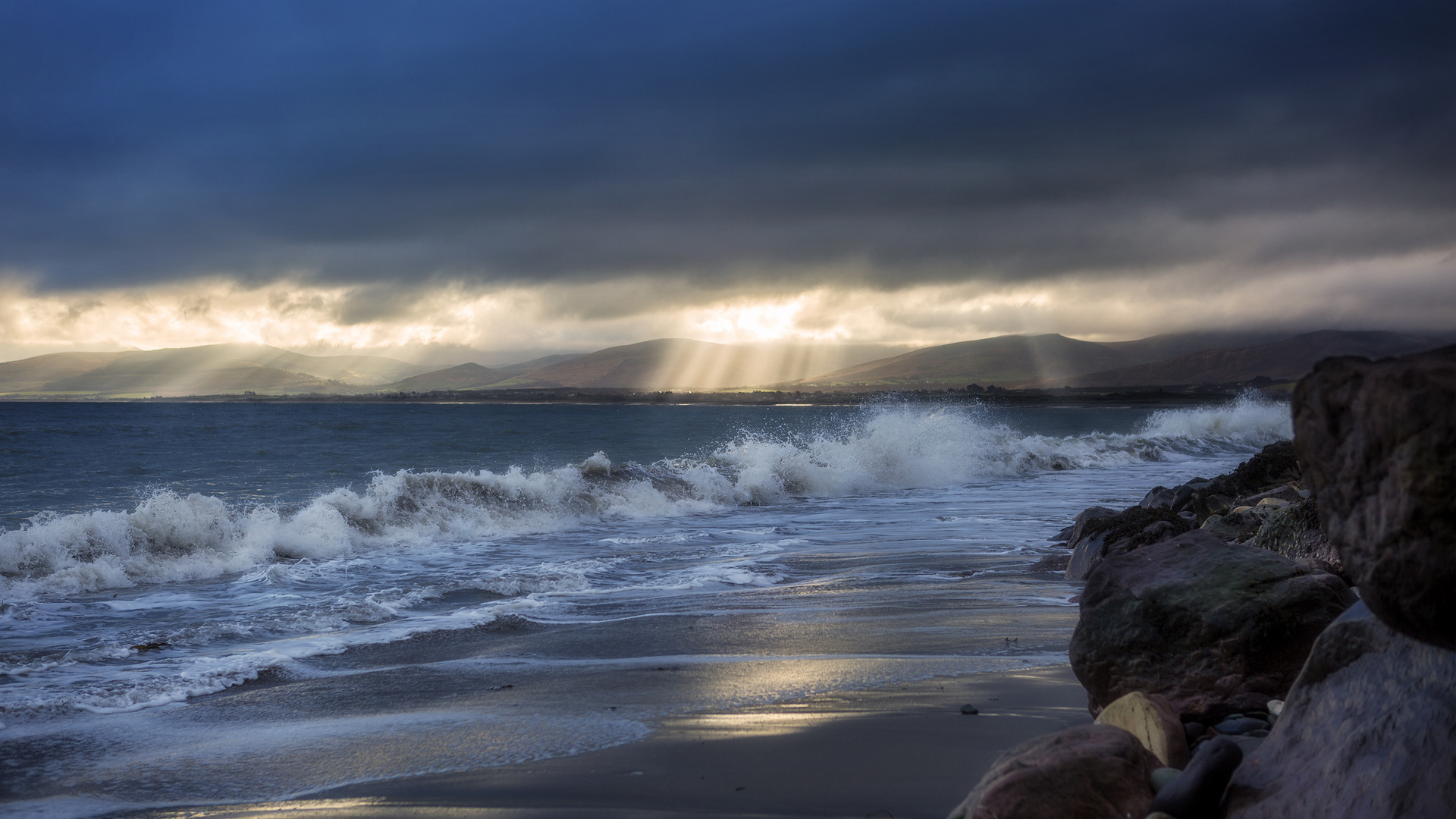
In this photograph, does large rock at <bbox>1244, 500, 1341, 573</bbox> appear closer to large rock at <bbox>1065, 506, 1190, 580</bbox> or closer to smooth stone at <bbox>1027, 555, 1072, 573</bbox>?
large rock at <bbox>1065, 506, 1190, 580</bbox>

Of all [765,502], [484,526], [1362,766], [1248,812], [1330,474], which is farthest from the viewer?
[765,502]

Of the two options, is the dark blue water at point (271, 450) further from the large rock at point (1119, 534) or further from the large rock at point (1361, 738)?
the large rock at point (1361, 738)

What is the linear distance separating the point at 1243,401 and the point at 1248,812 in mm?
54988

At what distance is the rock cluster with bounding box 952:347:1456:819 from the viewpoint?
191 cm

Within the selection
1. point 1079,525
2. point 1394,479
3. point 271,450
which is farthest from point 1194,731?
point 271,450

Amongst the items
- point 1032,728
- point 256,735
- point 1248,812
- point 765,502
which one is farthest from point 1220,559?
point 765,502

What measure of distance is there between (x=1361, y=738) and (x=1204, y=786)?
17.3 inches

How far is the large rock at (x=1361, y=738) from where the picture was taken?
213cm

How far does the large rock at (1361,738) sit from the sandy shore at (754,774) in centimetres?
111

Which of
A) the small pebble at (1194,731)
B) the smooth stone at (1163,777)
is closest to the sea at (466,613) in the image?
the small pebble at (1194,731)

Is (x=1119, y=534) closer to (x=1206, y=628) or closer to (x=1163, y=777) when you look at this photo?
(x=1206, y=628)

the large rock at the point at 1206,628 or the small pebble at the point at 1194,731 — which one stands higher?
the large rock at the point at 1206,628

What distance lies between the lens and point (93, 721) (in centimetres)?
479

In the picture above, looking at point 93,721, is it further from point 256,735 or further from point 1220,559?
point 1220,559
